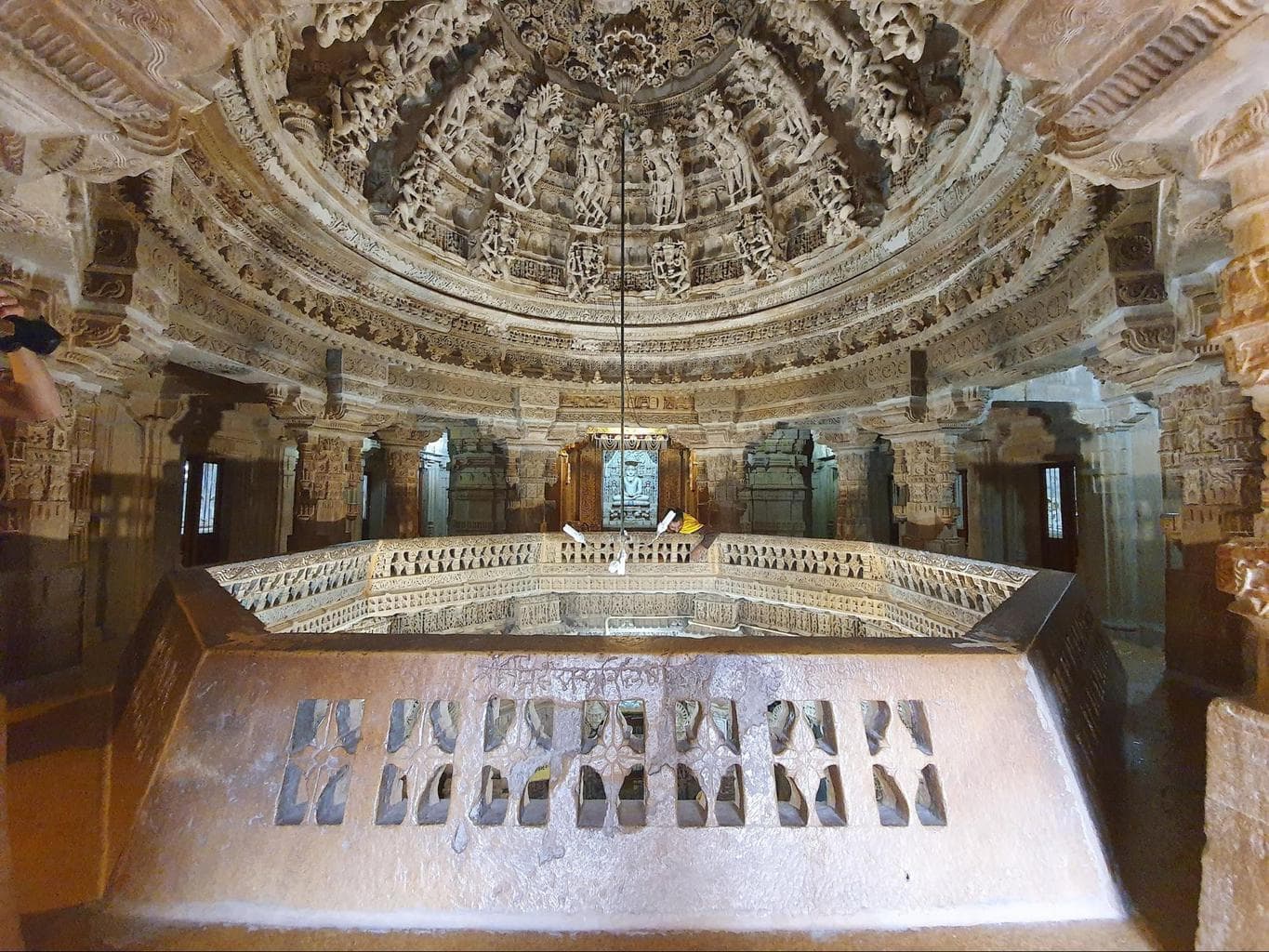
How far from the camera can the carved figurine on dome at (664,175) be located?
7.44 m

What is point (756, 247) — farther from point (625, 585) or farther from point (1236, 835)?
point (1236, 835)

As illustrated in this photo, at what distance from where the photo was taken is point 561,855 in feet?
5.33

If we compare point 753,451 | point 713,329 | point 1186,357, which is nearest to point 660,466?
point 753,451

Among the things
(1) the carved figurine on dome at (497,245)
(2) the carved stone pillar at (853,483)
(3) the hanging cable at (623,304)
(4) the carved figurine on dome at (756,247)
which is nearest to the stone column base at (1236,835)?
(3) the hanging cable at (623,304)

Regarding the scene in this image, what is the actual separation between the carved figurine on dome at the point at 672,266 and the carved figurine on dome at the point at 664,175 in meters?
0.35

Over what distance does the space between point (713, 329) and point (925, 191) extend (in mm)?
3612

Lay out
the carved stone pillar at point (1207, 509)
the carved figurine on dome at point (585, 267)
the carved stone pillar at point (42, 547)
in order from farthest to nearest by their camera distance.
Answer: the carved figurine on dome at point (585, 267), the carved stone pillar at point (1207, 509), the carved stone pillar at point (42, 547)

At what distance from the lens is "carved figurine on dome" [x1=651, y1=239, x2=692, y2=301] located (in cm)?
791

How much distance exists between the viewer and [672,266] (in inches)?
312

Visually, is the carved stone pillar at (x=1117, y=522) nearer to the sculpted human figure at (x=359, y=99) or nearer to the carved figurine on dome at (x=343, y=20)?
the carved figurine on dome at (x=343, y=20)

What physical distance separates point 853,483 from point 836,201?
4.29 metres

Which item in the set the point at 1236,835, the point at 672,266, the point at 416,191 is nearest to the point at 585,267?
the point at 672,266

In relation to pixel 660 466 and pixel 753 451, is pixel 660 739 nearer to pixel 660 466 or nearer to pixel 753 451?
pixel 660 466

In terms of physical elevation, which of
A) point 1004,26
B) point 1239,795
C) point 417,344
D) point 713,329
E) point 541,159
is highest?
point 541,159
